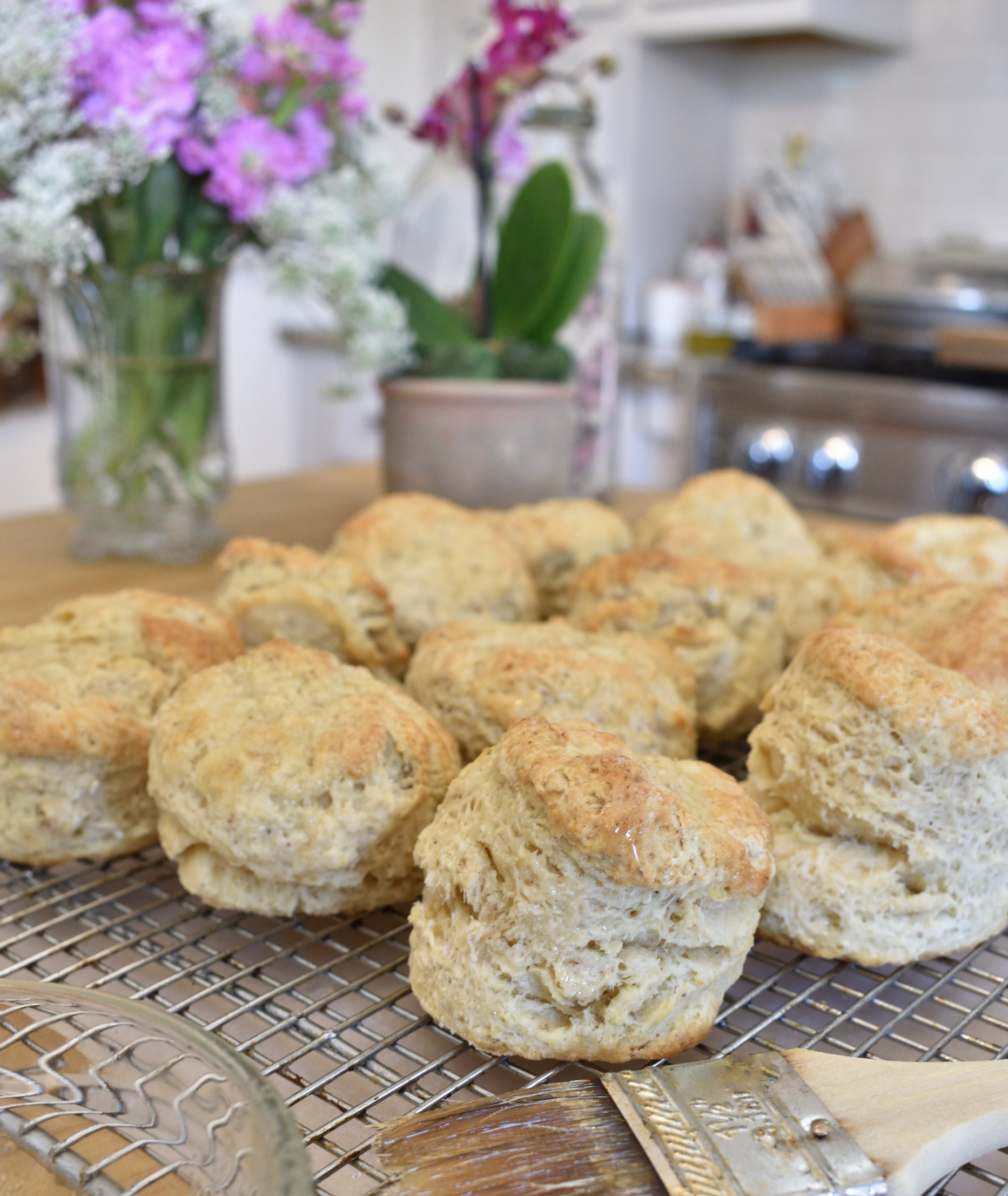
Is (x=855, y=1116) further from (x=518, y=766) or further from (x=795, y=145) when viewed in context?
(x=795, y=145)

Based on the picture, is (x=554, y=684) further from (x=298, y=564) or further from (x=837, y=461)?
(x=837, y=461)

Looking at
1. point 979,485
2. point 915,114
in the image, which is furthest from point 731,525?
point 915,114

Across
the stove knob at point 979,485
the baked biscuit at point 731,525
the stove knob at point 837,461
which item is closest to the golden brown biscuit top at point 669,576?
the baked biscuit at point 731,525

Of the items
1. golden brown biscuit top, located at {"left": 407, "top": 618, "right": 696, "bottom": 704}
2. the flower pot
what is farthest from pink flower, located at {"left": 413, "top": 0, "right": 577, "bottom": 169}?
golden brown biscuit top, located at {"left": 407, "top": 618, "right": 696, "bottom": 704}

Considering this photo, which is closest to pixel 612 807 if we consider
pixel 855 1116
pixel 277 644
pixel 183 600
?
pixel 855 1116

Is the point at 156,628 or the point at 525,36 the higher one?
the point at 525,36

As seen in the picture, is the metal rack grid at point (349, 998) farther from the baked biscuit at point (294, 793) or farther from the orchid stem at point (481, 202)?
the orchid stem at point (481, 202)

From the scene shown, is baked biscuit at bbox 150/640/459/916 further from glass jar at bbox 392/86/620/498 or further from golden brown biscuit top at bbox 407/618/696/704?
glass jar at bbox 392/86/620/498
